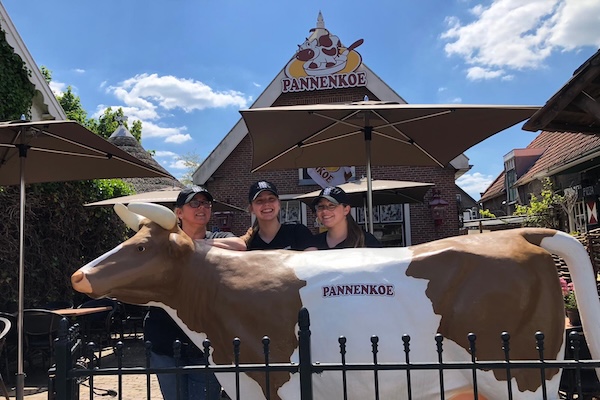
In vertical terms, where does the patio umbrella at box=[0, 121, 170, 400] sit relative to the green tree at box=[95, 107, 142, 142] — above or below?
below

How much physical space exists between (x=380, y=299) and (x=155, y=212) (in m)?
1.12

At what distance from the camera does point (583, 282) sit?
2045mm

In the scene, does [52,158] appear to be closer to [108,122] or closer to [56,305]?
[56,305]

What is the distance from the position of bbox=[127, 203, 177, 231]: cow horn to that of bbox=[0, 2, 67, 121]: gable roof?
879cm

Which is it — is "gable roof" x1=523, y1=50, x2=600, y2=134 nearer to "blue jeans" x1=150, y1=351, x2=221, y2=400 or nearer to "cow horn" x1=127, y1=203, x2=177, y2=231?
"cow horn" x1=127, y1=203, x2=177, y2=231

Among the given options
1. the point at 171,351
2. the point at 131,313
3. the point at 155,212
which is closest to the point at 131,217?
the point at 155,212

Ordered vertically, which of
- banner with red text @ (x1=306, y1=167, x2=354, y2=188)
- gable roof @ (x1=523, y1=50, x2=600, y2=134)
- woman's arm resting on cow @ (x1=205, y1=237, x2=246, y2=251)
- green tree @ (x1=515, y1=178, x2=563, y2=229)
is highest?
banner with red text @ (x1=306, y1=167, x2=354, y2=188)

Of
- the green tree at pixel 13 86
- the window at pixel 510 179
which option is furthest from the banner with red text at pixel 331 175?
the window at pixel 510 179

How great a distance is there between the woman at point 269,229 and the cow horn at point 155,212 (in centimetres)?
87

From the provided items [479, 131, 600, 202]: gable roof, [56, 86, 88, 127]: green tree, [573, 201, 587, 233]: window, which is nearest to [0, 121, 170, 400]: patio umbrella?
[479, 131, 600, 202]: gable roof

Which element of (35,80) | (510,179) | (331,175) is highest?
(35,80)

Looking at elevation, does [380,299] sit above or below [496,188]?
below

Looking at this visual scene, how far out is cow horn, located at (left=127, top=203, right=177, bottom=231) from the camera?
223cm

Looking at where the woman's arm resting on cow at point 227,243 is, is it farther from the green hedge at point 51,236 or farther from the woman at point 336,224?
the green hedge at point 51,236
